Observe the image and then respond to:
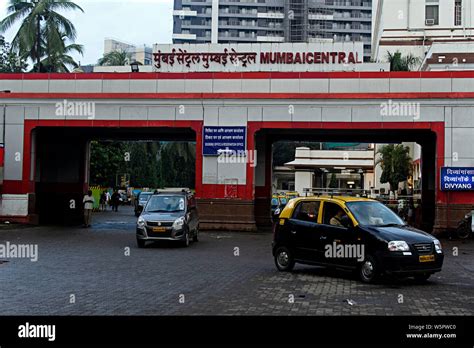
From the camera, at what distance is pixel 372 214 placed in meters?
13.4

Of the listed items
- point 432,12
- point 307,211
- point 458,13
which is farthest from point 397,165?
point 307,211

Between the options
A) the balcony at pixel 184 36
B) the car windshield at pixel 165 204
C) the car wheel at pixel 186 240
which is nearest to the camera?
the car wheel at pixel 186 240

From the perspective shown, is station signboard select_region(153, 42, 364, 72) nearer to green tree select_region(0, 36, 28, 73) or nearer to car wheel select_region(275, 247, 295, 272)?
car wheel select_region(275, 247, 295, 272)

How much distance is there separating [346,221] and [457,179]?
13.6 metres

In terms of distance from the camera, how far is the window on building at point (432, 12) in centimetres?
6519

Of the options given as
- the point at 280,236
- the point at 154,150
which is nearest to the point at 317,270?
the point at 280,236

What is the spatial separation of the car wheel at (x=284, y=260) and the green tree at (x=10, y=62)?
4430 cm

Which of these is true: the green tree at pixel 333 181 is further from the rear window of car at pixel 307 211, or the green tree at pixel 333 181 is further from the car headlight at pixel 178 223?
the rear window of car at pixel 307 211

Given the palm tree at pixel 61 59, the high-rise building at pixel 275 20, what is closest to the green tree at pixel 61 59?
the palm tree at pixel 61 59

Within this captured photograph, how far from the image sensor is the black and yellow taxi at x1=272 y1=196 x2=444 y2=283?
12211mm

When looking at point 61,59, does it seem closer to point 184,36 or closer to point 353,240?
point 353,240

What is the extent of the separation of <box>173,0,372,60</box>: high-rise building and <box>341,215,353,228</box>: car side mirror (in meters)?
113

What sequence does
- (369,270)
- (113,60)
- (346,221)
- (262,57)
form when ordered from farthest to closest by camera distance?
1. (113,60)
2. (262,57)
3. (346,221)
4. (369,270)
